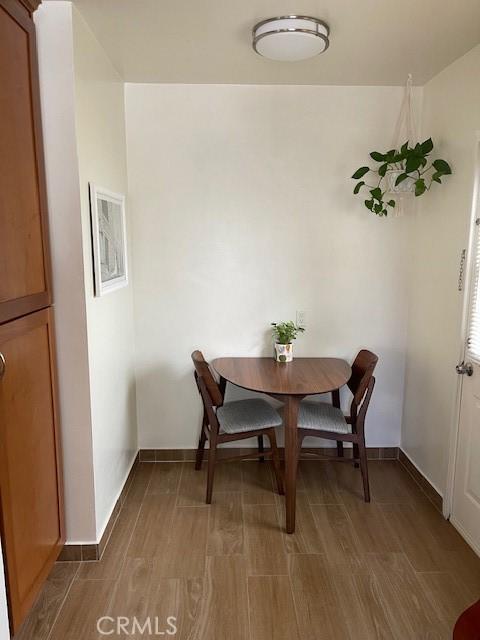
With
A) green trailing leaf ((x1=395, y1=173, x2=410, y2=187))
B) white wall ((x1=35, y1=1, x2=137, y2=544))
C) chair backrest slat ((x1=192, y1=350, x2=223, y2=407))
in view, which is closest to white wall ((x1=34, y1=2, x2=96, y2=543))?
white wall ((x1=35, y1=1, x2=137, y2=544))

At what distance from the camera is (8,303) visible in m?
1.61

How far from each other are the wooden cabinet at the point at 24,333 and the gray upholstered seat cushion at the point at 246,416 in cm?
101

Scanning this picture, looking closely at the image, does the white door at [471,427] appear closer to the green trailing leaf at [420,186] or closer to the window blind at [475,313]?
the window blind at [475,313]

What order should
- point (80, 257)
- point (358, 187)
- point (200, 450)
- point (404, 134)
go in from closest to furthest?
point (80, 257)
point (358, 187)
point (404, 134)
point (200, 450)

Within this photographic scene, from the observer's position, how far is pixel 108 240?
2.45 meters

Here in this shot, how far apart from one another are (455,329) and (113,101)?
2.23 meters

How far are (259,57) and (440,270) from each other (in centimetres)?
151

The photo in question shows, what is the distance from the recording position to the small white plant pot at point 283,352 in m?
2.99

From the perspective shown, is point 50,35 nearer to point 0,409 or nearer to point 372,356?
point 0,409

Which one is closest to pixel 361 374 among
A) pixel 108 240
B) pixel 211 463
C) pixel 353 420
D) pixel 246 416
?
pixel 353 420

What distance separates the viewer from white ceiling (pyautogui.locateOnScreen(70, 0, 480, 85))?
1928 mm

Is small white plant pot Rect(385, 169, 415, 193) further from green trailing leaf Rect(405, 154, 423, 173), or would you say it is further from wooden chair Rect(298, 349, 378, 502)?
wooden chair Rect(298, 349, 378, 502)

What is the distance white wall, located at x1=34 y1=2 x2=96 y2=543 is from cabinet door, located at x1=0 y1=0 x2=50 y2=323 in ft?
0.20

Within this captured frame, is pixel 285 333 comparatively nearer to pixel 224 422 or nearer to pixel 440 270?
pixel 224 422
